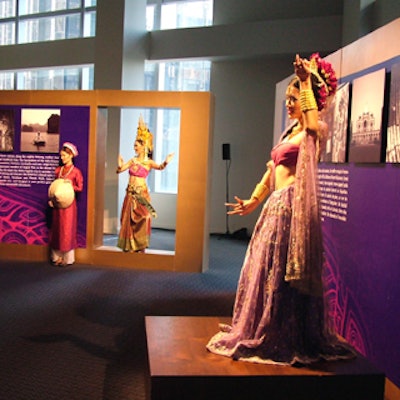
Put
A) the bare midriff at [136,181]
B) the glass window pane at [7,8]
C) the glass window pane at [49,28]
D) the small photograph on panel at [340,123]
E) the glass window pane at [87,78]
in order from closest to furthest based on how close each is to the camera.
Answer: the small photograph on panel at [340,123]
the bare midriff at [136,181]
the glass window pane at [49,28]
the glass window pane at [87,78]
the glass window pane at [7,8]

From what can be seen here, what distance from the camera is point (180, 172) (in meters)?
Answer: 6.05

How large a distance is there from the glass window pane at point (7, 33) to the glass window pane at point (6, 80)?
0.66 metres

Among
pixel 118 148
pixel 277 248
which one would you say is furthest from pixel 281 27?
pixel 277 248

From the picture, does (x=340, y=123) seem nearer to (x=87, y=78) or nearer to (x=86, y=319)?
(x=86, y=319)

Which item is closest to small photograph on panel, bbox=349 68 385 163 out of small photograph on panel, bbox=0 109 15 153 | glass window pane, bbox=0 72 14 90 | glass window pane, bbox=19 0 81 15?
small photograph on panel, bbox=0 109 15 153

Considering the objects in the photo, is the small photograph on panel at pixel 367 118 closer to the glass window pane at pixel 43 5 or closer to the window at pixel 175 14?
the window at pixel 175 14

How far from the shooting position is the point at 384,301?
2875 mm

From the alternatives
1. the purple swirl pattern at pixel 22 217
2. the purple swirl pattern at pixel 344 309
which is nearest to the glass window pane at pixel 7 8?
the purple swirl pattern at pixel 22 217

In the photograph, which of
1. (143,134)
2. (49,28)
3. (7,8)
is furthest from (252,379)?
(7,8)

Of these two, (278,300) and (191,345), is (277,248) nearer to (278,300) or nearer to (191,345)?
(278,300)

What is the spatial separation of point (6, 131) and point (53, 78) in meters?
4.94

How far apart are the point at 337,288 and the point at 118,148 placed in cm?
605

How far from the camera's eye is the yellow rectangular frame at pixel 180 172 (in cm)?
603

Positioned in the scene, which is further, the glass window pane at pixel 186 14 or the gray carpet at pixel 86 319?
the glass window pane at pixel 186 14
